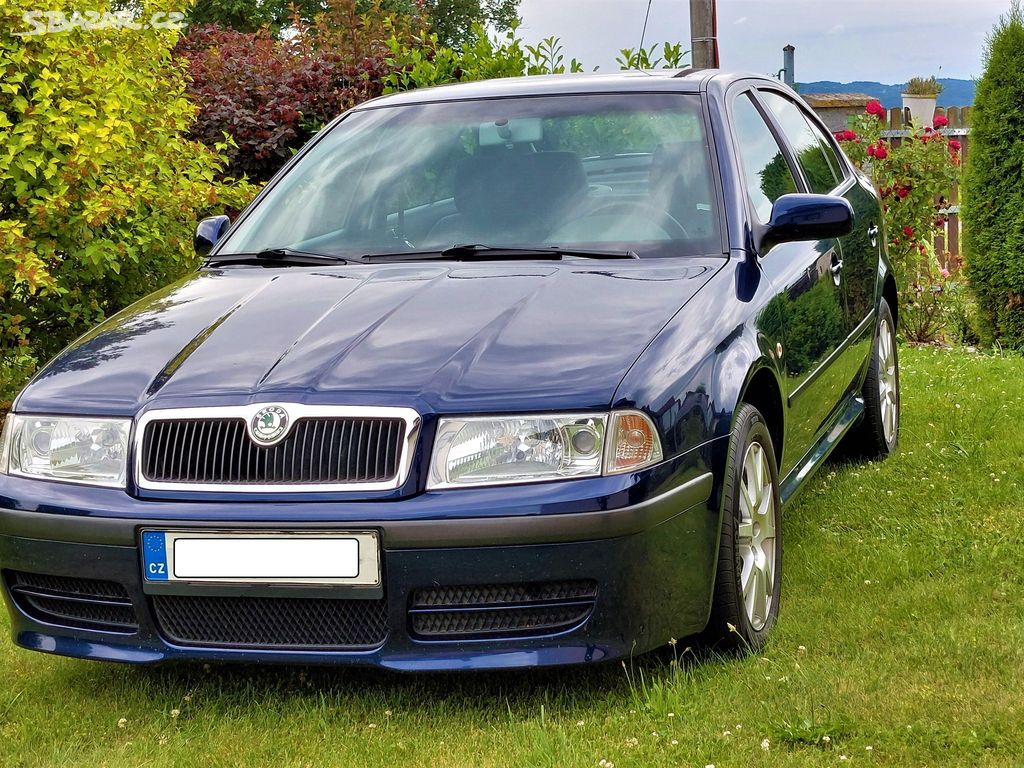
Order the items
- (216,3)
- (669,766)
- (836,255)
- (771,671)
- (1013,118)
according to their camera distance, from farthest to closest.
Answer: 1. (216,3)
2. (1013,118)
3. (836,255)
4. (771,671)
5. (669,766)

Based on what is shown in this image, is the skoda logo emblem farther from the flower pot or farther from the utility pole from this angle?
the flower pot

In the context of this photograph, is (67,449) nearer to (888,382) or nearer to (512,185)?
(512,185)

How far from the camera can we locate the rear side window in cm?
554

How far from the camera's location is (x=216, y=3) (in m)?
37.5

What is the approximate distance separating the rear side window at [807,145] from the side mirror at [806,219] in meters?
1.17

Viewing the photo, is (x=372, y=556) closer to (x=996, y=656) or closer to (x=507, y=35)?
(x=996, y=656)

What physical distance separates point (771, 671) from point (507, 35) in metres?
7.11

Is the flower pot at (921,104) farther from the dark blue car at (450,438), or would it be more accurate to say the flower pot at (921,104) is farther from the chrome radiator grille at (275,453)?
the chrome radiator grille at (275,453)

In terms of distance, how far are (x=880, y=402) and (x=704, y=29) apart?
5.25m

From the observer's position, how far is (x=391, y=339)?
364cm

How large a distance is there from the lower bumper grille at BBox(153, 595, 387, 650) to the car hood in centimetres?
48

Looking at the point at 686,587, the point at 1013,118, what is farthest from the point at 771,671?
the point at 1013,118

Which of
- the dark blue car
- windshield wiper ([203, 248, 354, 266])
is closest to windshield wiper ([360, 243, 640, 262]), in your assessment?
the dark blue car

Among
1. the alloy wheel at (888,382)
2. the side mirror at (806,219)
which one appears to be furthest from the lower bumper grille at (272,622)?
the alloy wheel at (888,382)
